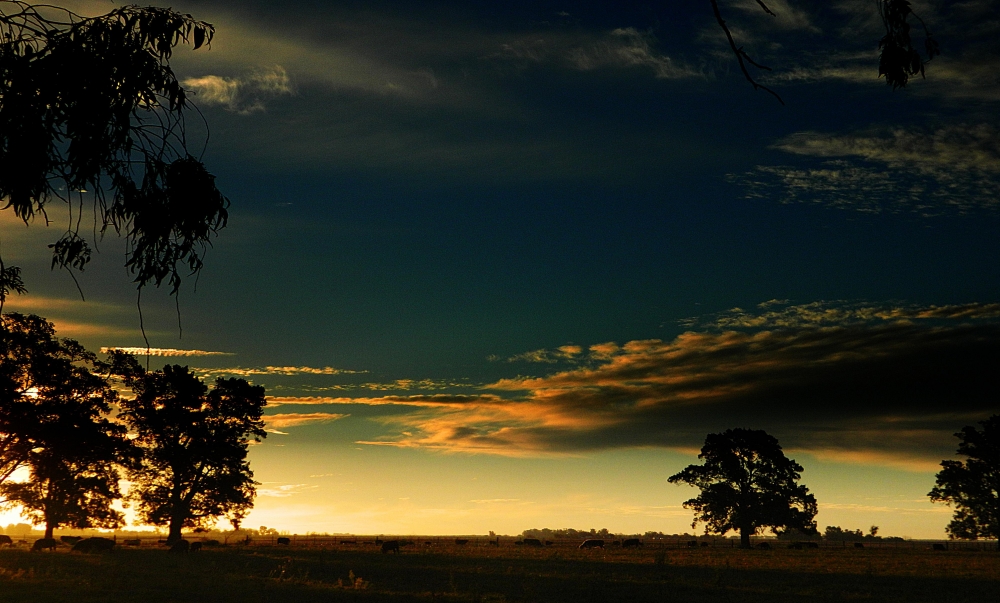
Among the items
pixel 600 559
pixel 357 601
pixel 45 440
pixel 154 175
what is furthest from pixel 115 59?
pixel 600 559

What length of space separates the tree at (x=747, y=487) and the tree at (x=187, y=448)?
140 ft

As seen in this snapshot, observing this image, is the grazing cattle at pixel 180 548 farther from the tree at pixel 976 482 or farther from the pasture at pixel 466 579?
the tree at pixel 976 482

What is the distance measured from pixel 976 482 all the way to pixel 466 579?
210ft

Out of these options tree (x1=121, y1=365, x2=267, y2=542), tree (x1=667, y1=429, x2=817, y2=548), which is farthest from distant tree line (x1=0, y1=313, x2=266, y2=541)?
tree (x1=667, y1=429, x2=817, y2=548)

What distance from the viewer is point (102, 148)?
11.0 meters

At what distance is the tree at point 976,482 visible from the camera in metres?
76.6

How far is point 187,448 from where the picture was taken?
2137 inches

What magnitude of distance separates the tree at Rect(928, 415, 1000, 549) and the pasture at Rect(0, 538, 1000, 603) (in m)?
29.4

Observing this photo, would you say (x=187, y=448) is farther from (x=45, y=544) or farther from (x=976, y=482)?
(x=976, y=482)

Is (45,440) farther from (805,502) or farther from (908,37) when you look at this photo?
(805,502)

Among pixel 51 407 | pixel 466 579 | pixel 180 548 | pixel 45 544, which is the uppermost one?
pixel 51 407

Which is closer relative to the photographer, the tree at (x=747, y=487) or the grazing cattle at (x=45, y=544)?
the grazing cattle at (x=45, y=544)

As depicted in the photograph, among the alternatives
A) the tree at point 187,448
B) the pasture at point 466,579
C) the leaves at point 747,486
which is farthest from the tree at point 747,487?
the tree at point 187,448

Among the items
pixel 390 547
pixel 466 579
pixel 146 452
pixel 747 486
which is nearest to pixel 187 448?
pixel 146 452
